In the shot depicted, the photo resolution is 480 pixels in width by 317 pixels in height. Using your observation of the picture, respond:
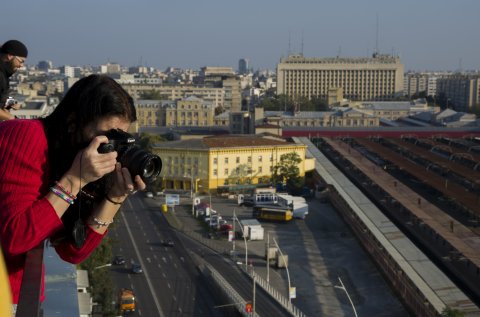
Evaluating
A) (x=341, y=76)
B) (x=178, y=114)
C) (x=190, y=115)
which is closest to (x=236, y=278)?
(x=178, y=114)

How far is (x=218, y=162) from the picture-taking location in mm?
12805

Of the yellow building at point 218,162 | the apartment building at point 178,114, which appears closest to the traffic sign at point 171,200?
the yellow building at point 218,162

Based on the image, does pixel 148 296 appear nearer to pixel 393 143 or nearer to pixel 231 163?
pixel 231 163

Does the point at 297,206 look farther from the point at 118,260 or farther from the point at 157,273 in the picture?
the point at 157,273

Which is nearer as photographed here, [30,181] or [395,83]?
[30,181]

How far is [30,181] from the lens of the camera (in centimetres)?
68

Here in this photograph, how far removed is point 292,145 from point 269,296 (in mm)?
7498

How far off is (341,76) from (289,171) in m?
20.8

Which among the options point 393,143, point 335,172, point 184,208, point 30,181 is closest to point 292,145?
point 335,172

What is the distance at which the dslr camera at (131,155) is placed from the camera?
68cm

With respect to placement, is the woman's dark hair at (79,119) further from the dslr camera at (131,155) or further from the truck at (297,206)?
the truck at (297,206)

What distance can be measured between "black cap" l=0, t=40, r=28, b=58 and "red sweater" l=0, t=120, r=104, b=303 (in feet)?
1.95

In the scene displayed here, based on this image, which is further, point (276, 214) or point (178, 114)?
point (178, 114)

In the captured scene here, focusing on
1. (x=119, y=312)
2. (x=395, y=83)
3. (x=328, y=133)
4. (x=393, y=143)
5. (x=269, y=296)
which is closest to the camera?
(x=119, y=312)
